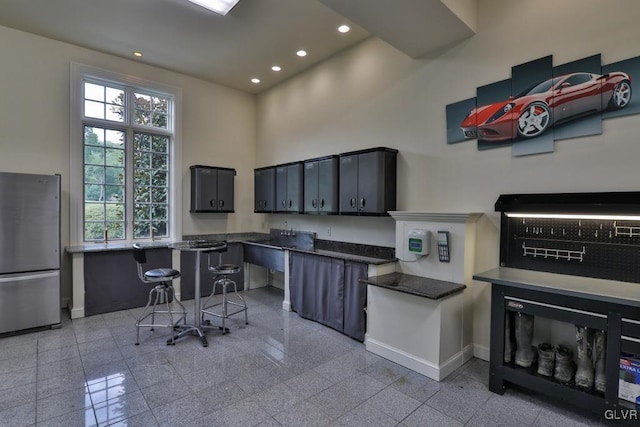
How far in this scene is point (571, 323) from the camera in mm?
2229

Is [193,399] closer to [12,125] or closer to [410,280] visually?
[410,280]

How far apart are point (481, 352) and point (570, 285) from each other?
1.24 metres

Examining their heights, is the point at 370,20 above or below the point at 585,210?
above

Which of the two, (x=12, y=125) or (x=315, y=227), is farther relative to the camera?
(x=315, y=227)

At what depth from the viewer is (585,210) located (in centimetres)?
247

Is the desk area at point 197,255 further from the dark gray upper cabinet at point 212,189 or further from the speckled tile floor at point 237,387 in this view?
the dark gray upper cabinet at point 212,189

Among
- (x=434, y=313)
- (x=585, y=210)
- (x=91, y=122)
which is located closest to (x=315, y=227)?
(x=434, y=313)

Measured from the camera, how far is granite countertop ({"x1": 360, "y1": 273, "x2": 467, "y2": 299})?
274 centimetres

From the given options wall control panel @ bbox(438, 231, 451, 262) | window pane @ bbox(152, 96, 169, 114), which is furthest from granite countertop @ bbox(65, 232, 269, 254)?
wall control panel @ bbox(438, 231, 451, 262)

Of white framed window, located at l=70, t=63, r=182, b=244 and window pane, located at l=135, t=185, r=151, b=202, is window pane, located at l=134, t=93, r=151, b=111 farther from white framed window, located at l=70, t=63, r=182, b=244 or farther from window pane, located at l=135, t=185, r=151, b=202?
window pane, located at l=135, t=185, r=151, b=202

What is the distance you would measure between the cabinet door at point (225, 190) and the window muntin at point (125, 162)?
841 mm

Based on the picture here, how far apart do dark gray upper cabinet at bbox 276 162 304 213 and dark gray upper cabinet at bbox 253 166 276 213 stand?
12 cm

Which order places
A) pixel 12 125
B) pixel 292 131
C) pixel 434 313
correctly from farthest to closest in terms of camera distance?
pixel 292 131
pixel 12 125
pixel 434 313

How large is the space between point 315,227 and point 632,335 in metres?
3.74
